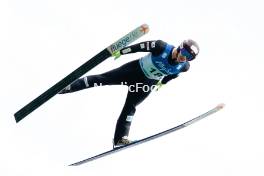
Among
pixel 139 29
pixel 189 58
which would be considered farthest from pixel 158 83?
pixel 139 29

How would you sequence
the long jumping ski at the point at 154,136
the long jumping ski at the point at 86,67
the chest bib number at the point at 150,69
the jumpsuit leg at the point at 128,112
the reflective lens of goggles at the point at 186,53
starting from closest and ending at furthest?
1. the long jumping ski at the point at 86,67
2. the reflective lens of goggles at the point at 186,53
3. the chest bib number at the point at 150,69
4. the long jumping ski at the point at 154,136
5. the jumpsuit leg at the point at 128,112

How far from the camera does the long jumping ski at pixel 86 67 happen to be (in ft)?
29.4

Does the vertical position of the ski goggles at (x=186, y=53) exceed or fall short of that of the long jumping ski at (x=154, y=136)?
it exceeds it

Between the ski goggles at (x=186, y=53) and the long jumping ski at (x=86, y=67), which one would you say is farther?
the ski goggles at (x=186, y=53)

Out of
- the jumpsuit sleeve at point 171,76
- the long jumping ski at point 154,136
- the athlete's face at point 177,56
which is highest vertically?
the athlete's face at point 177,56

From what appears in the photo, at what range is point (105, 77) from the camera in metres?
10.4

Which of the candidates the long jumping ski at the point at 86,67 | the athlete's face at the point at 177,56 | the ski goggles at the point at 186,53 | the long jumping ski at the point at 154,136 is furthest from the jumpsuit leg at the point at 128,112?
the long jumping ski at the point at 86,67

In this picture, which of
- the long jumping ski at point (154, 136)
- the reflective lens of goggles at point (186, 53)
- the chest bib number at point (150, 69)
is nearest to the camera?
the reflective lens of goggles at point (186, 53)

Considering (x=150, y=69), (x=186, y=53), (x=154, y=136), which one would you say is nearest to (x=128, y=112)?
(x=154, y=136)

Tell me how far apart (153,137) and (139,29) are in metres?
2.15

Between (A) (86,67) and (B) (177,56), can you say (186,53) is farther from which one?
(A) (86,67)

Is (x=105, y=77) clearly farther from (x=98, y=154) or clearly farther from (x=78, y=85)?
(x=98, y=154)

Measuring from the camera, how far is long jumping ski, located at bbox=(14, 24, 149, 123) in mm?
8969

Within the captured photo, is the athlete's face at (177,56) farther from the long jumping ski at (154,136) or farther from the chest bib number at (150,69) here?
the long jumping ski at (154,136)
